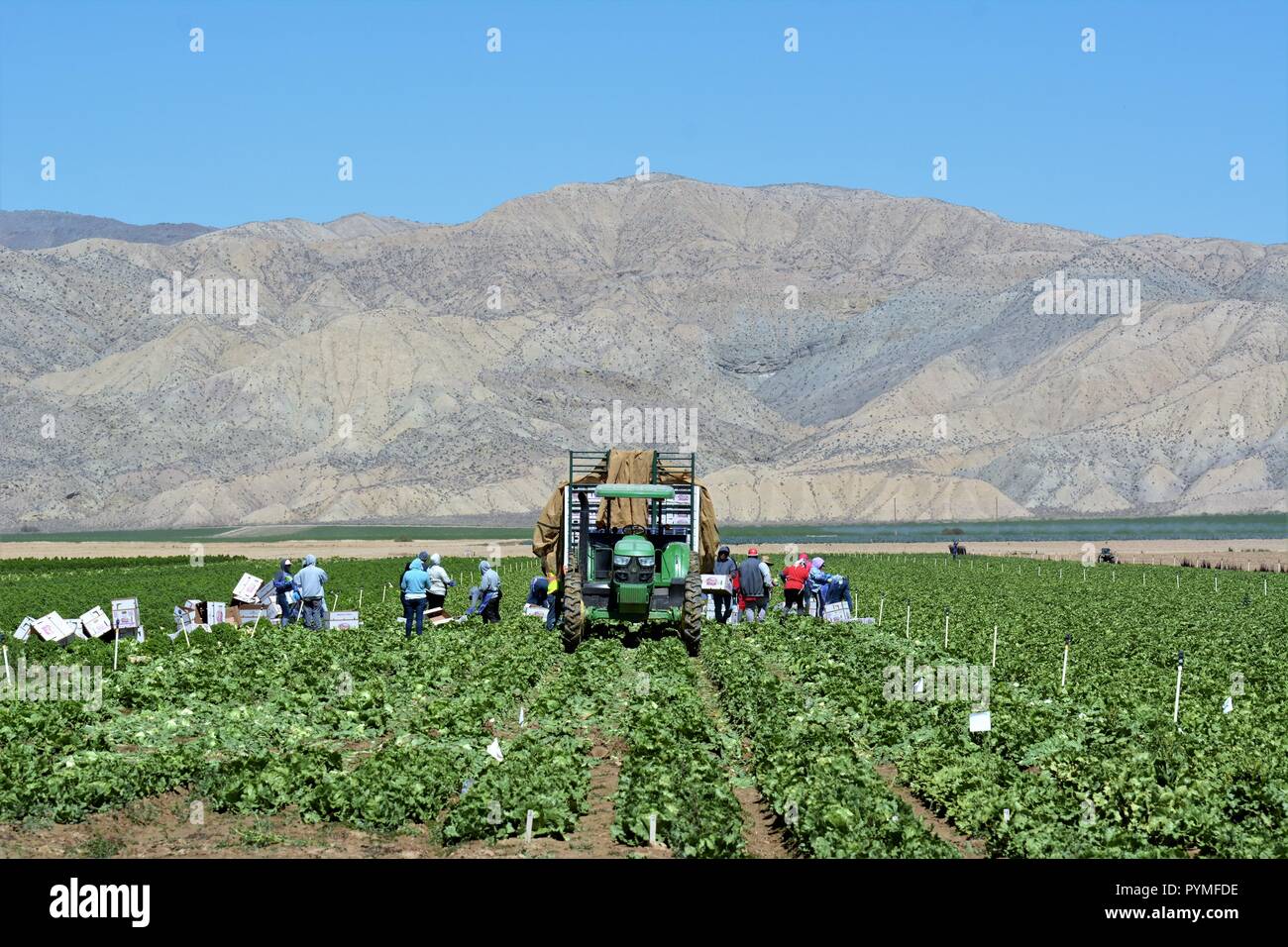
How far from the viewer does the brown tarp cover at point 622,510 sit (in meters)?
27.3

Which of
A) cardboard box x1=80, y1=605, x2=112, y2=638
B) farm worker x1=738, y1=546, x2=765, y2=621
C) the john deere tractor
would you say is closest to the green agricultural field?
the john deere tractor

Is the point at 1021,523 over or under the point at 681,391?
under

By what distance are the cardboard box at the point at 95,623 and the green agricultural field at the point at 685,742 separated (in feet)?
5.53

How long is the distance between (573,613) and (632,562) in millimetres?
1310

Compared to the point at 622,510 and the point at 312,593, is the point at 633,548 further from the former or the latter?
the point at 312,593

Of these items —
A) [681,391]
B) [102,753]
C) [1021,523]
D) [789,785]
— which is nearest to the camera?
[789,785]

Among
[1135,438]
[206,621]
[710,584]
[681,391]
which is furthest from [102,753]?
[681,391]

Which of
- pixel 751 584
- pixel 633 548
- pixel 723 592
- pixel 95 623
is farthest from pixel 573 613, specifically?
pixel 95 623

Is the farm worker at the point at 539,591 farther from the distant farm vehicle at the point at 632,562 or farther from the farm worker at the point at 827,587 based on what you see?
the farm worker at the point at 827,587

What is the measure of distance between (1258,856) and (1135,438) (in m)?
143

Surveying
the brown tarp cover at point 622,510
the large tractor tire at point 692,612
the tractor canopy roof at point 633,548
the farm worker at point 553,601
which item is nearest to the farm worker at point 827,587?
the brown tarp cover at point 622,510

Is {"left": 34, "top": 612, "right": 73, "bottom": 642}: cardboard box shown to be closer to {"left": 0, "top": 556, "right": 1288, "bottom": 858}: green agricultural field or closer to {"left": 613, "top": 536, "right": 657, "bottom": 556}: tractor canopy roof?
{"left": 0, "top": 556, "right": 1288, "bottom": 858}: green agricultural field
